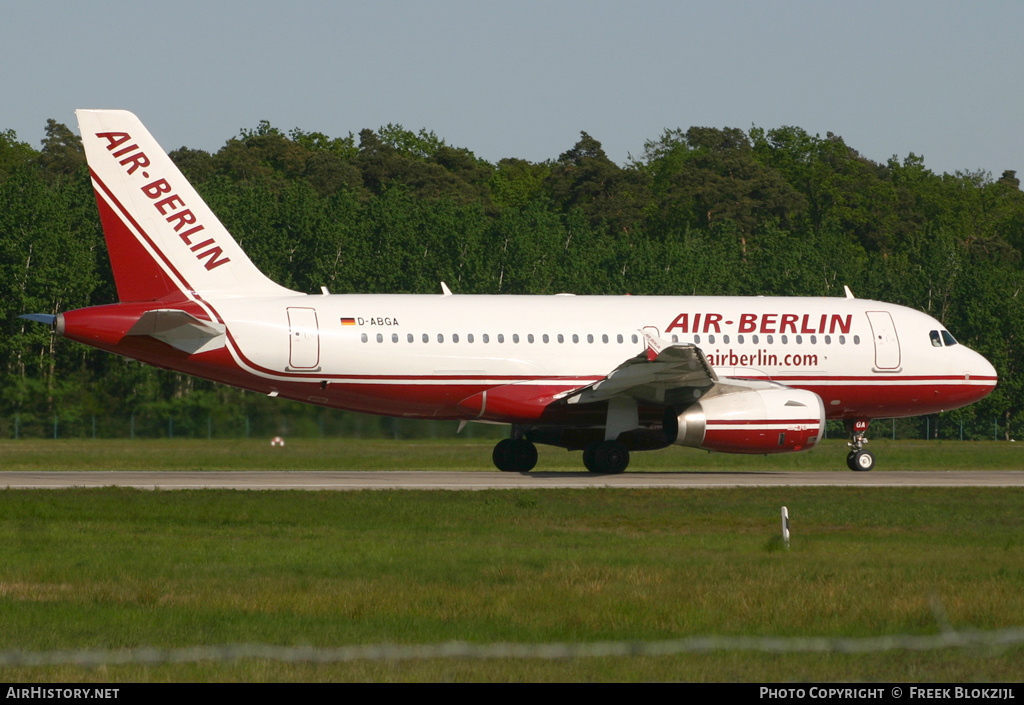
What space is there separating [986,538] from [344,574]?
9.15 metres

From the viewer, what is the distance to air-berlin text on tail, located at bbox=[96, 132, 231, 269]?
3006 centimetres

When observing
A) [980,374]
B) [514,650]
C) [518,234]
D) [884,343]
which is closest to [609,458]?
[884,343]

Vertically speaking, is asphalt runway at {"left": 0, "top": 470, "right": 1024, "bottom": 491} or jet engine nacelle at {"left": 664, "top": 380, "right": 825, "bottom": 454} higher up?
jet engine nacelle at {"left": 664, "top": 380, "right": 825, "bottom": 454}

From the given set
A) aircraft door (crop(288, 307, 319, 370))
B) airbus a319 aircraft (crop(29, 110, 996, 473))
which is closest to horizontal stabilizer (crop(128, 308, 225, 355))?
airbus a319 aircraft (crop(29, 110, 996, 473))

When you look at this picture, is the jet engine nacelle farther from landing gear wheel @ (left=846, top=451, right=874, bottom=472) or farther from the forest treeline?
the forest treeline

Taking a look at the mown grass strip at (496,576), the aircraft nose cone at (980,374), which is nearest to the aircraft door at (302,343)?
the mown grass strip at (496,576)

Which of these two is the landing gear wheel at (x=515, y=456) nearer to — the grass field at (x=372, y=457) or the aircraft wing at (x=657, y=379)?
the grass field at (x=372, y=457)

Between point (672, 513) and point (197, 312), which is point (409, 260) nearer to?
point (197, 312)

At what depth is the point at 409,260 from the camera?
7444 cm

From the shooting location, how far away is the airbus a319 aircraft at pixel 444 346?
2925 centimetres

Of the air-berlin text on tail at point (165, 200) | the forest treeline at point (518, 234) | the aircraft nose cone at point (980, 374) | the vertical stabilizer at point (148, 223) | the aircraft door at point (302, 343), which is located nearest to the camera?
the aircraft door at point (302, 343)

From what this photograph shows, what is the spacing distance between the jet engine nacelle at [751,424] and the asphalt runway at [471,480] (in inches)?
31.4

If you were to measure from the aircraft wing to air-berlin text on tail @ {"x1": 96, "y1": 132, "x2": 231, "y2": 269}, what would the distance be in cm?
854
